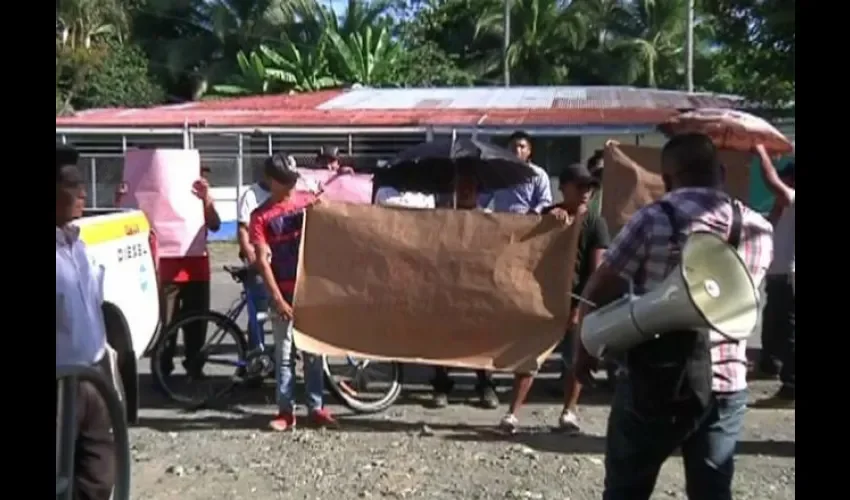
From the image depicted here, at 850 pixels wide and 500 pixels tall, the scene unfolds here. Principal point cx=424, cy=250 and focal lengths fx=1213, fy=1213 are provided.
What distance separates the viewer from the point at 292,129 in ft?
84.0

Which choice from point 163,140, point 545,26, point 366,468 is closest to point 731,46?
point 366,468

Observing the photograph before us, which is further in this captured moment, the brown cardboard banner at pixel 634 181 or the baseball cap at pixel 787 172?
the brown cardboard banner at pixel 634 181

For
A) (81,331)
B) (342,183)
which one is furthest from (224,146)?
(81,331)

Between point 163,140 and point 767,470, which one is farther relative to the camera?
point 163,140

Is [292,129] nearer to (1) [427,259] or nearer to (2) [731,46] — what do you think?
(2) [731,46]

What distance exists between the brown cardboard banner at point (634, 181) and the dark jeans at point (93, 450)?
5687 millimetres

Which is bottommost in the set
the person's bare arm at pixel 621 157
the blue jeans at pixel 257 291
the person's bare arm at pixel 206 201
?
the blue jeans at pixel 257 291

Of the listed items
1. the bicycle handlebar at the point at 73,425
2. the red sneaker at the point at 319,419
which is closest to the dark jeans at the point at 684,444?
the bicycle handlebar at the point at 73,425

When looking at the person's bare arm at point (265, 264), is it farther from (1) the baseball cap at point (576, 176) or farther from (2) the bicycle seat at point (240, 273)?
(1) the baseball cap at point (576, 176)

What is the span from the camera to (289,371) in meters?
8.04

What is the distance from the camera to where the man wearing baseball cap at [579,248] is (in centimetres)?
802

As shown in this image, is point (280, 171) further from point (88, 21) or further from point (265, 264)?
point (88, 21)

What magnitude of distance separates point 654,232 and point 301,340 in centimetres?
403
